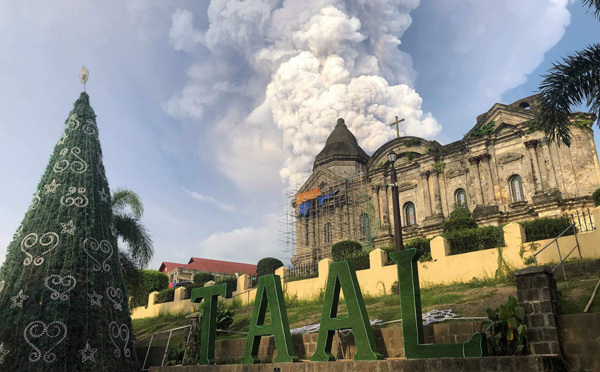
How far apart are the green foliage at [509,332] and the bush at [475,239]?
33.6 ft

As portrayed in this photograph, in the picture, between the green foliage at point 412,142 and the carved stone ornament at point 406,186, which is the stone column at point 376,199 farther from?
the green foliage at point 412,142

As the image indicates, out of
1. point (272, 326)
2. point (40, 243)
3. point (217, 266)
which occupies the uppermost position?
point (217, 266)

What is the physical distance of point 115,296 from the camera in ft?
35.1

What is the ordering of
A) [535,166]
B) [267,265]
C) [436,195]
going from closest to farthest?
[535,166]
[267,265]
[436,195]

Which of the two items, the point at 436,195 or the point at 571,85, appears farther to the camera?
the point at 436,195

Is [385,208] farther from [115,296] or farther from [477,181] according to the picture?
[115,296]

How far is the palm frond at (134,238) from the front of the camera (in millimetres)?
17781

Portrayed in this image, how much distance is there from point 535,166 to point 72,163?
22887 millimetres

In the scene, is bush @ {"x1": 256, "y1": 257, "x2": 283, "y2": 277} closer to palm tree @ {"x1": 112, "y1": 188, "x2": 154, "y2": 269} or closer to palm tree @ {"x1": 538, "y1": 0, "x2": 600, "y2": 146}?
A: palm tree @ {"x1": 112, "y1": 188, "x2": 154, "y2": 269}

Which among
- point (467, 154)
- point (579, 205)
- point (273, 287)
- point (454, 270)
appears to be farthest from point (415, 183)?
point (273, 287)

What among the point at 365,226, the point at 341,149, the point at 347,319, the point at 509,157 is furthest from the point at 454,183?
the point at 347,319

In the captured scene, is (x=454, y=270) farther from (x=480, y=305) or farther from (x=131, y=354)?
(x=131, y=354)

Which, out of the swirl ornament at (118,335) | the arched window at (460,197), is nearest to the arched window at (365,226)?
the arched window at (460,197)

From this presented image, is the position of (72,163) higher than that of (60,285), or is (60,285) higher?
(72,163)
